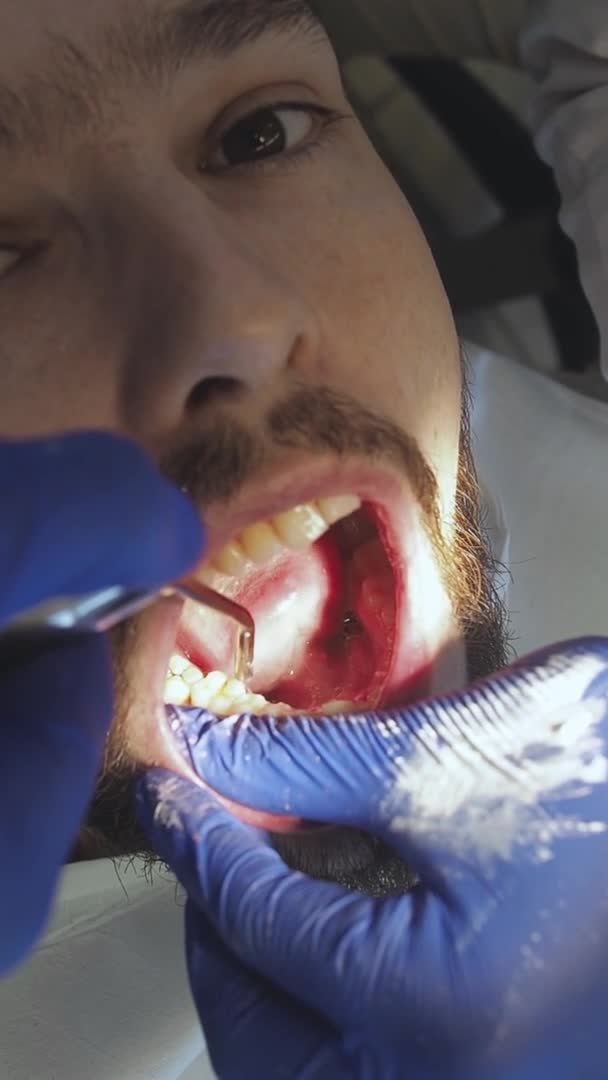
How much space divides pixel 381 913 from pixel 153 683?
24 cm

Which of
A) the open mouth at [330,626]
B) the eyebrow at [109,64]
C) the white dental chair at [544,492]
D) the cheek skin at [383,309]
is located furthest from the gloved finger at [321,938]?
the white dental chair at [544,492]

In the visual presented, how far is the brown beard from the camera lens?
78 centimetres

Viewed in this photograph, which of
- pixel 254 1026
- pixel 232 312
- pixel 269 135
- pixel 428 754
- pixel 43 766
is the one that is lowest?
pixel 254 1026

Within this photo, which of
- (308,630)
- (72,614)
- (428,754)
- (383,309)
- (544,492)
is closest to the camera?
Result: (72,614)

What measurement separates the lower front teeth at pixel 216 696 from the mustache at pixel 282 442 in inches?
7.9

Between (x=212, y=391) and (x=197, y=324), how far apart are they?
47 millimetres

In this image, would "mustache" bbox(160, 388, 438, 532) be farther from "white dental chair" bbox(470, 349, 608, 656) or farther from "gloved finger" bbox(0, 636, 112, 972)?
"white dental chair" bbox(470, 349, 608, 656)

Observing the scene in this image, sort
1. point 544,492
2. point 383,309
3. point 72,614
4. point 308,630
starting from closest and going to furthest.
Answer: point 72,614 < point 383,309 < point 308,630 < point 544,492

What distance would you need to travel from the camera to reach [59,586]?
1.83ft

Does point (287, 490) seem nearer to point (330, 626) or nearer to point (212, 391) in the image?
point (212, 391)

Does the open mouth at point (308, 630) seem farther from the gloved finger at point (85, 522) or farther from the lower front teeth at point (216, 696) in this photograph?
the gloved finger at point (85, 522)

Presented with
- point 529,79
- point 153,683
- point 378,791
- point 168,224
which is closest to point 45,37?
point 168,224

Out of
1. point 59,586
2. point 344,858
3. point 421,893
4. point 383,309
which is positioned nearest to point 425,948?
point 421,893

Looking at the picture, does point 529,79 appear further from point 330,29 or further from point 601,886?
point 601,886
